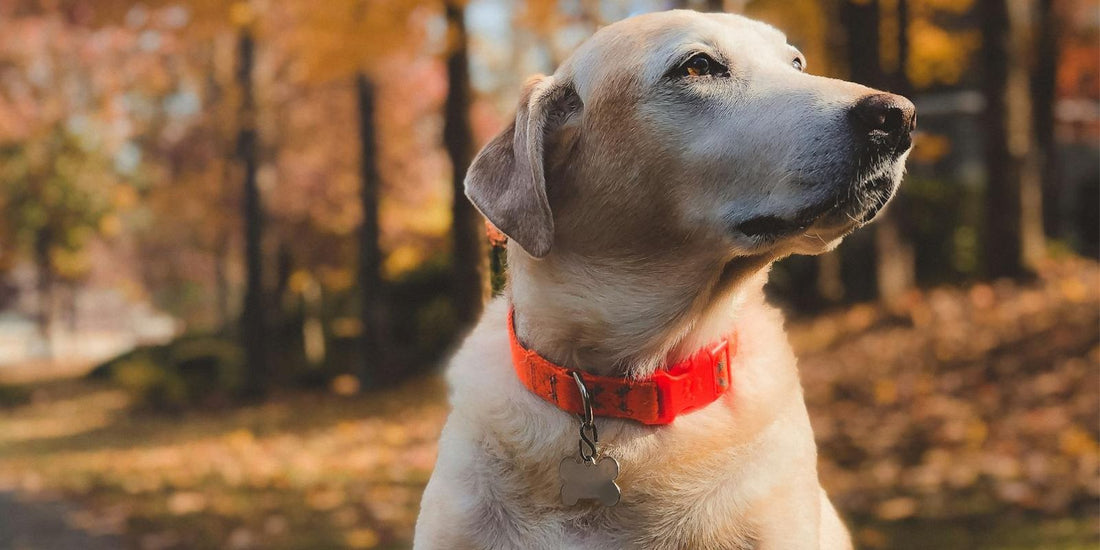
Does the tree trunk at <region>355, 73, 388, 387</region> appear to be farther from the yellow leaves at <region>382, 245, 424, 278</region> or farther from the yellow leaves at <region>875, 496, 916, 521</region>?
the yellow leaves at <region>875, 496, 916, 521</region>

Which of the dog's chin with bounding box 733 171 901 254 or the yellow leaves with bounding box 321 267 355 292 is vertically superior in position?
the dog's chin with bounding box 733 171 901 254

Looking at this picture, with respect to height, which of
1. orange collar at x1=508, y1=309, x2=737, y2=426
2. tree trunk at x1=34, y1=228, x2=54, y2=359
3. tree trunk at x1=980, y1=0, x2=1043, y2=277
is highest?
orange collar at x1=508, y1=309, x2=737, y2=426

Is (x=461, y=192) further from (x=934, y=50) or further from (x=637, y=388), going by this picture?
(x=934, y=50)

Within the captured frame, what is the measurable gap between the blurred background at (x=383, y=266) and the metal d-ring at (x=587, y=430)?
2.53 feet

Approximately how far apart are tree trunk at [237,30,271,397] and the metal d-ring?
13474 millimetres

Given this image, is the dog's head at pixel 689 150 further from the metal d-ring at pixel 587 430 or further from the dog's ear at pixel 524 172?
the metal d-ring at pixel 587 430

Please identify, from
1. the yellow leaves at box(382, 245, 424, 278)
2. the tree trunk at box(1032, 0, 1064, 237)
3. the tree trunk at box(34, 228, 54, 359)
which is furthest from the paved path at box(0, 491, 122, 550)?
the tree trunk at box(34, 228, 54, 359)

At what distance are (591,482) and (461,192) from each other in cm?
765

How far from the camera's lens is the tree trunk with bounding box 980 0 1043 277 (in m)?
10.6

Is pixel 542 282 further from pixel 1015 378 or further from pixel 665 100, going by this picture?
pixel 1015 378

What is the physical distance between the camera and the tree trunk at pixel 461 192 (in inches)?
388

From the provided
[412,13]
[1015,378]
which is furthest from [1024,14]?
[412,13]

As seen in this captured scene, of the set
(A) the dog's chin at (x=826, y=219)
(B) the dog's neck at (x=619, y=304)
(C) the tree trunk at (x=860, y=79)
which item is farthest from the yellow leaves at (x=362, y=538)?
(C) the tree trunk at (x=860, y=79)

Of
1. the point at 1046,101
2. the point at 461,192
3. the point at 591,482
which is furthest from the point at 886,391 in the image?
the point at 1046,101
